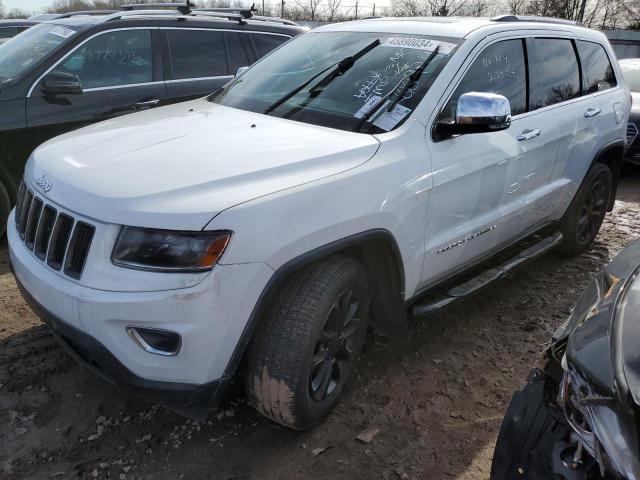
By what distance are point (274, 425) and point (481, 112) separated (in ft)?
5.86

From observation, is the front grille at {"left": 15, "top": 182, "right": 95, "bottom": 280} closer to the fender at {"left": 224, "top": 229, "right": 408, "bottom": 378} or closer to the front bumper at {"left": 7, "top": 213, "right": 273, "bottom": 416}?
the front bumper at {"left": 7, "top": 213, "right": 273, "bottom": 416}

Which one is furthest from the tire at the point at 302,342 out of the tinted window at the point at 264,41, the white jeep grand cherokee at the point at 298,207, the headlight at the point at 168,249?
the tinted window at the point at 264,41

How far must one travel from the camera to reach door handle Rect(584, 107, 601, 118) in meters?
4.12

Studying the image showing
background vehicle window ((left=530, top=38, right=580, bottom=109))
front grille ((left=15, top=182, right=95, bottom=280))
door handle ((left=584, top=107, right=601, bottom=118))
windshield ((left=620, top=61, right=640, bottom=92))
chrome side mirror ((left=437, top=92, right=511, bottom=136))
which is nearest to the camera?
front grille ((left=15, top=182, right=95, bottom=280))

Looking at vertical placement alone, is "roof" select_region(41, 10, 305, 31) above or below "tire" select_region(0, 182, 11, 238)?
above

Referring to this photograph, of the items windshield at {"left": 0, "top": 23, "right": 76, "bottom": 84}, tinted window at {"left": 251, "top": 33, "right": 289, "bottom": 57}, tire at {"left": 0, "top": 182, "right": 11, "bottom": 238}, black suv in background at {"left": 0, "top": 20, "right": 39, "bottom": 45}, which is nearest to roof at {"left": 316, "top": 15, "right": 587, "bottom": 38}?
tinted window at {"left": 251, "top": 33, "right": 289, "bottom": 57}

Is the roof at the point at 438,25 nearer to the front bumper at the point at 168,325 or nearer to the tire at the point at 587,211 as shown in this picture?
the tire at the point at 587,211

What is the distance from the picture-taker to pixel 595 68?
14.5ft

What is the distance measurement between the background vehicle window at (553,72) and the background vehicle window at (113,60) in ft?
10.7

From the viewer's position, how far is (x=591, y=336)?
5.49 feet

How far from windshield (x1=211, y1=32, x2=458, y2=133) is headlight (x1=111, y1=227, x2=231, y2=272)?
1.07 metres

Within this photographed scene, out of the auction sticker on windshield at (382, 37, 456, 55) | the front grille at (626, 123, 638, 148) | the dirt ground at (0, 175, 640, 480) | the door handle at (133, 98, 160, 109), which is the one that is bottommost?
the dirt ground at (0, 175, 640, 480)

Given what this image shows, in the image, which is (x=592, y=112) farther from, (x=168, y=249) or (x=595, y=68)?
(x=168, y=249)

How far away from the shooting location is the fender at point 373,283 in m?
2.13
